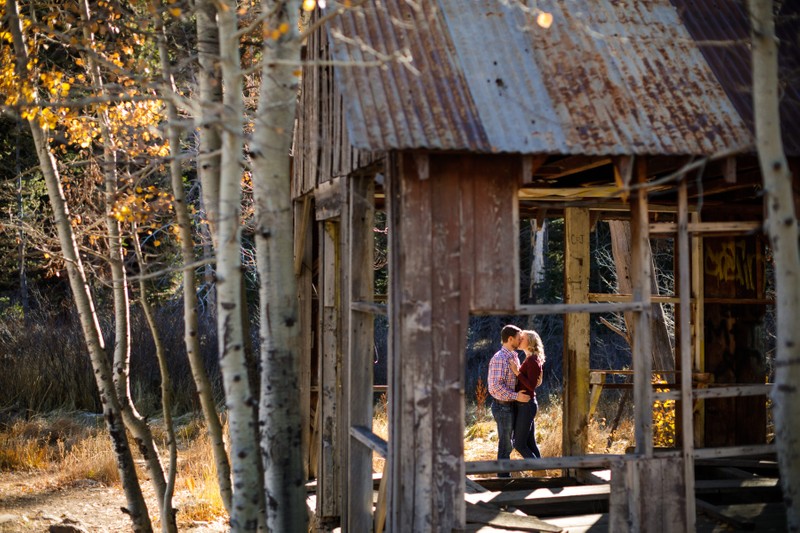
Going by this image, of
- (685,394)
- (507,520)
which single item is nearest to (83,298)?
(507,520)

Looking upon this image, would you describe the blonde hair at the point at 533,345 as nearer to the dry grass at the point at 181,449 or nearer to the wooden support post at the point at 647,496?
the dry grass at the point at 181,449

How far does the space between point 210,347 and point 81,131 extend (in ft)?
28.9

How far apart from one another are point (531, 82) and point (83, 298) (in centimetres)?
493

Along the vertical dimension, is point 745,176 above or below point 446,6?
below

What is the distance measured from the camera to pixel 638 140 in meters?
6.91

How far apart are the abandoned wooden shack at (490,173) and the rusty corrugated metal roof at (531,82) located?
17 mm

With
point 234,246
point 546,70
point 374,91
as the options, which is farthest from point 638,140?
point 234,246

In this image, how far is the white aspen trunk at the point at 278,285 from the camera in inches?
241

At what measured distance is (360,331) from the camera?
7977 millimetres

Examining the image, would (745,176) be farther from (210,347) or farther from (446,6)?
(210,347)

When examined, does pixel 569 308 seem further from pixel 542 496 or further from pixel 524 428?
pixel 524 428

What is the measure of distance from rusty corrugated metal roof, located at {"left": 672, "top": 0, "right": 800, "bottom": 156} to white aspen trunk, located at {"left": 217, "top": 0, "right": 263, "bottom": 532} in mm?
4005

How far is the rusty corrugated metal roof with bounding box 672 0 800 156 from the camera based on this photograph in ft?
24.4

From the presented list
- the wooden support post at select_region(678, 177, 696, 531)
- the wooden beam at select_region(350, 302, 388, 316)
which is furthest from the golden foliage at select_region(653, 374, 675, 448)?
the wooden beam at select_region(350, 302, 388, 316)
